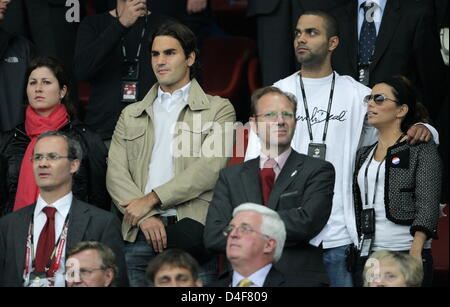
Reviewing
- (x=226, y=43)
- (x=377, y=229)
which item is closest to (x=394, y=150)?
(x=377, y=229)

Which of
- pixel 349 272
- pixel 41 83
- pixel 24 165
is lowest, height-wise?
pixel 349 272

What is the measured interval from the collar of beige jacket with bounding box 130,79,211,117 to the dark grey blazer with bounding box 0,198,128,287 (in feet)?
2.87

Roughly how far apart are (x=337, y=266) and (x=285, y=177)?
0.68 meters

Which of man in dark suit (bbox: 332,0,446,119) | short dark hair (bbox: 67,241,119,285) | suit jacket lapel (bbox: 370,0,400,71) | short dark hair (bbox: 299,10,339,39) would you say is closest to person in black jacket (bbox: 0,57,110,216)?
short dark hair (bbox: 67,241,119,285)

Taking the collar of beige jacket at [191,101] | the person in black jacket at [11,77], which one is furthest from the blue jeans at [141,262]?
the person in black jacket at [11,77]

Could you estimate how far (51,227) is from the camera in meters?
6.62

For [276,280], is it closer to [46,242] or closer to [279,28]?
[46,242]

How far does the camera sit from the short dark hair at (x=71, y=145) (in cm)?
686

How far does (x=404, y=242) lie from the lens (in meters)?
6.80

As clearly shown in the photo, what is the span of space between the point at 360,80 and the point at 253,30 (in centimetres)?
267

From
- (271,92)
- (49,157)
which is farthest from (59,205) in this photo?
(271,92)
